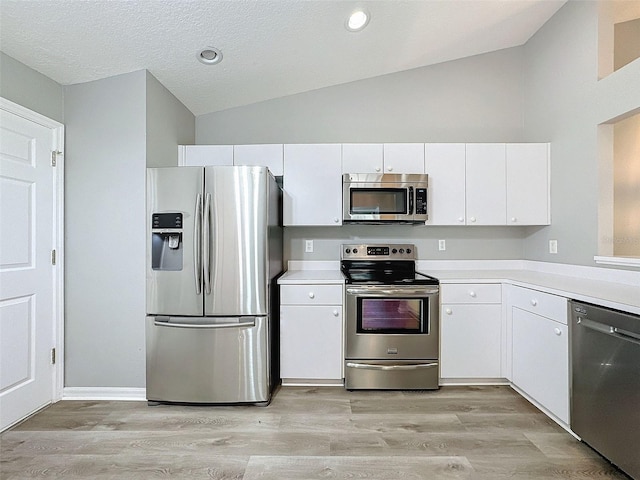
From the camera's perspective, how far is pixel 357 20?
2.52 m

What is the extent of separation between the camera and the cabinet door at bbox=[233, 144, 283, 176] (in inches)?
123

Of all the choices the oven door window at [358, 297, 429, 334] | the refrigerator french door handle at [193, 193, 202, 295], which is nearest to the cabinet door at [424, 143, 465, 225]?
the oven door window at [358, 297, 429, 334]

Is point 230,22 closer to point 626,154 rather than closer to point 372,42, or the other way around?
point 372,42

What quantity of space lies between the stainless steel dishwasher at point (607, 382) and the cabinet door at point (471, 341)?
771 millimetres

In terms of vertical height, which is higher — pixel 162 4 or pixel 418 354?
pixel 162 4

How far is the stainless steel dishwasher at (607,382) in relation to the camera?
1.61 m

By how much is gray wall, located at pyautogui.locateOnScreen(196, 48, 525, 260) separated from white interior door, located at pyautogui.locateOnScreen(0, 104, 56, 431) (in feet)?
6.00

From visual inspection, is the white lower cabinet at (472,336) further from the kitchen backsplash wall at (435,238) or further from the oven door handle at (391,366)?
the kitchen backsplash wall at (435,238)

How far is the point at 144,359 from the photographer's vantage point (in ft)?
8.54

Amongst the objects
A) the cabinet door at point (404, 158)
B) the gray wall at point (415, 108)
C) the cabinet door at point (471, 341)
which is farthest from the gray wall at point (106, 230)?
the cabinet door at point (471, 341)

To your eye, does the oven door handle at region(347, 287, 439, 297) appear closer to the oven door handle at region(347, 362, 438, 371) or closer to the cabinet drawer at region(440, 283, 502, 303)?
the cabinet drawer at region(440, 283, 502, 303)

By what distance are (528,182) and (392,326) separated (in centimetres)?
175

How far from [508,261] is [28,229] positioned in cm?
395

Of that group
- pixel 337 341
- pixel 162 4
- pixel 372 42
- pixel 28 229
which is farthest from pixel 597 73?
pixel 28 229
